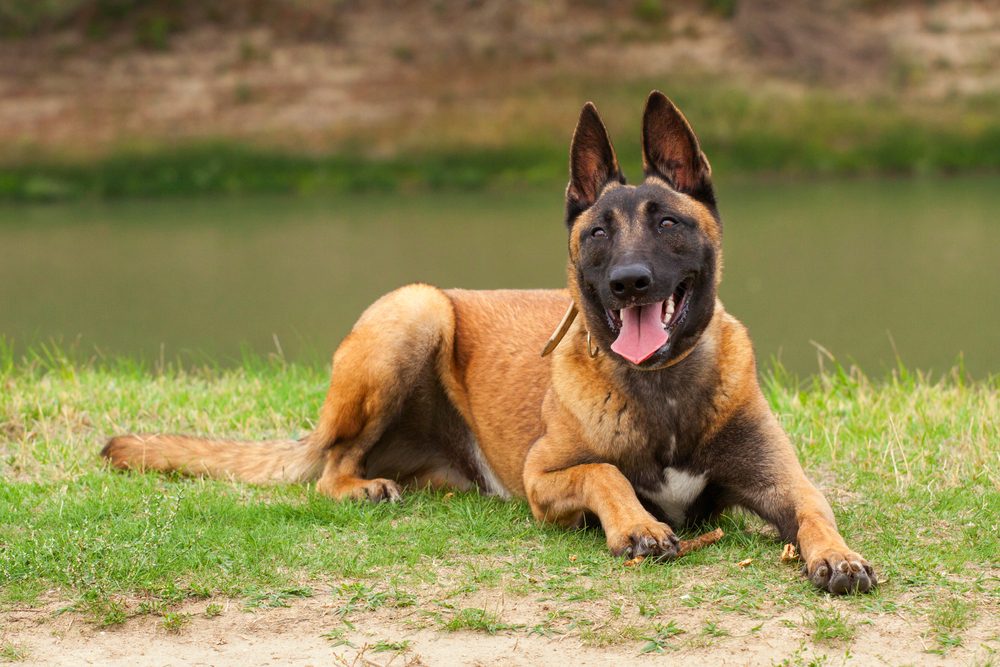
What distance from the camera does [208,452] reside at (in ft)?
20.8

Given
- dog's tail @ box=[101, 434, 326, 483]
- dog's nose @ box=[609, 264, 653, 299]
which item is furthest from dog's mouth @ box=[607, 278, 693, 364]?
dog's tail @ box=[101, 434, 326, 483]

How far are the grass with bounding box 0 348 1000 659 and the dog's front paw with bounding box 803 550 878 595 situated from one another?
6 cm

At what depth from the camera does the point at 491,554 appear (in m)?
5.05

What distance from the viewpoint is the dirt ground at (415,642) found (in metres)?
4.01

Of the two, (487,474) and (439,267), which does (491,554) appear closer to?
(487,474)

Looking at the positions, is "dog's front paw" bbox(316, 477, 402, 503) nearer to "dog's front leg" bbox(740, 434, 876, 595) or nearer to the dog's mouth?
the dog's mouth

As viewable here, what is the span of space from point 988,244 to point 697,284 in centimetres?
1529

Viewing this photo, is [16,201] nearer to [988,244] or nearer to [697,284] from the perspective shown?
[988,244]

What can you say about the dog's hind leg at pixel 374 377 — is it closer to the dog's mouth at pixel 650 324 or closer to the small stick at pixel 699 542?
the dog's mouth at pixel 650 324

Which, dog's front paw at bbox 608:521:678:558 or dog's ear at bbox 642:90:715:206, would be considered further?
dog's ear at bbox 642:90:715:206

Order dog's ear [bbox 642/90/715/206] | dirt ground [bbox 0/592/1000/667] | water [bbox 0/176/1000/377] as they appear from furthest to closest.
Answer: water [bbox 0/176/1000/377] < dog's ear [bbox 642/90/715/206] < dirt ground [bbox 0/592/1000/667]

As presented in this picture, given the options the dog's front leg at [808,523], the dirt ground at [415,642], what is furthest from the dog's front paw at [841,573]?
the dirt ground at [415,642]

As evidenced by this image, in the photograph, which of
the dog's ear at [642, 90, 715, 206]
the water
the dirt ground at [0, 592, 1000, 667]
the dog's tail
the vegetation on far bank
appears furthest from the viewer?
the vegetation on far bank

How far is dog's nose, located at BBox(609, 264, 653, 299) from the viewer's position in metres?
4.84
